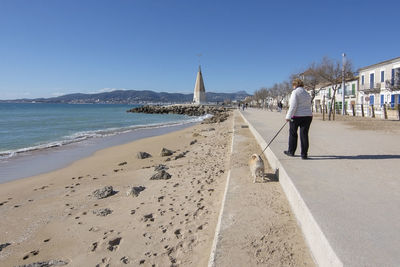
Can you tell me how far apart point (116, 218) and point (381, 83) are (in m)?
30.6

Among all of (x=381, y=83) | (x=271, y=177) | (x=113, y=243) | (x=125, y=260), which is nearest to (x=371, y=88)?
(x=381, y=83)

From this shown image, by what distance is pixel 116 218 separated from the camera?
4527 mm

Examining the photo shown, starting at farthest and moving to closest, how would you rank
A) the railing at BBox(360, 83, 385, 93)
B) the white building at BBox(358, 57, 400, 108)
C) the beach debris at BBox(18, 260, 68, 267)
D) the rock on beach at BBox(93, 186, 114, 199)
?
the railing at BBox(360, 83, 385, 93) < the white building at BBox(358, 57, 400, 108) < the rock on beach at BBox(93, 186, 114, 199) < the beach debris at BBox(18, 260, 68, 267)

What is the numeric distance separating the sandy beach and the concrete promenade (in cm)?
38

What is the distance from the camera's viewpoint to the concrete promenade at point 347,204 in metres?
2.15

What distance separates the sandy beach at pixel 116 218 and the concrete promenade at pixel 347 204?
384 mm

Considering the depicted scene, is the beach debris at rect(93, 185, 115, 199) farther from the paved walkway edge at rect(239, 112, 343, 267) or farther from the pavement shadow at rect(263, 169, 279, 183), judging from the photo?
the paved walkway edge at rect(239, 112, 343, 267)

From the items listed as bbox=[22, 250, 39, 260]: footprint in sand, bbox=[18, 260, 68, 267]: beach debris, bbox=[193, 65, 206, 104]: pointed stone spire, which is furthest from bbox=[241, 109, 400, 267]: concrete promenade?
bbox=[193, 65, 206, 104]: pointed stone spire

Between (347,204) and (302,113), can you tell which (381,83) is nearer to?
(302,113)

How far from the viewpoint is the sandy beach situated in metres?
3.38

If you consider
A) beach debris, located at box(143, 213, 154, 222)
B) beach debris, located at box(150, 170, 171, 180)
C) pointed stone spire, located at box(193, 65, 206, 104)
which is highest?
pointed stone spire, located at box(193, 65, 206, 104)

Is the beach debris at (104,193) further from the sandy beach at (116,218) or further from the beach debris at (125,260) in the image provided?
the beach debris at (125,260)

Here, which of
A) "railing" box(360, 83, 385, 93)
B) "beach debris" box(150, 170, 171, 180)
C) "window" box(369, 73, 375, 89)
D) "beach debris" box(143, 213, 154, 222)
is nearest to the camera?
"beach debris" box(143, 213, 154, 222)

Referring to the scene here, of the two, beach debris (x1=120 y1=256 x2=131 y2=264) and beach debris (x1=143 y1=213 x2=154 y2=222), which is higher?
beach debris (x1=143 y1=213 x2=154 y2=222)
